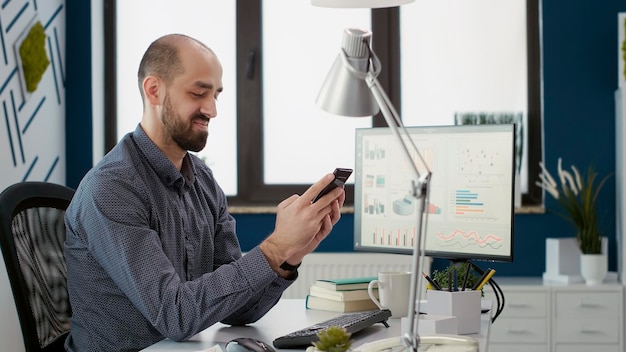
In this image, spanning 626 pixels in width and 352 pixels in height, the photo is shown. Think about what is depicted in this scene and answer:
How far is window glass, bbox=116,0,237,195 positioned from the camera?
446 cm

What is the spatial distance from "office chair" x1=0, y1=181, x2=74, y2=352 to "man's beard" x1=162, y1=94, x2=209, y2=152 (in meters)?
0.30

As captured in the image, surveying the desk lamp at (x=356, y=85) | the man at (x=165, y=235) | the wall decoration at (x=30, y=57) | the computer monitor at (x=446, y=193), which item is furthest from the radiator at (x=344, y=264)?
the desk lamp at (x=356, y=85)

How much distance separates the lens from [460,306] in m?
1.85

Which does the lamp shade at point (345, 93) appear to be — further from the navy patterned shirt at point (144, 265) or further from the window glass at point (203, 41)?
the window glass at point (203, 41)

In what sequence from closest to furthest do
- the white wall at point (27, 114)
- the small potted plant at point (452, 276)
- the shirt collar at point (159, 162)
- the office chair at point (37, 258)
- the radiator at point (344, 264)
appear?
1. the office chair at point (37, 258)
2. the shirt collar at point (159, 162)
3. the small potted plant at point (452, 276)
4. the white wall at point (27, 114)
5. the radiator at point (344, 264)

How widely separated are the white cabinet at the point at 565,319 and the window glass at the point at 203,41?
1545mm

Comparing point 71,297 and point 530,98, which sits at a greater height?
point 530,98

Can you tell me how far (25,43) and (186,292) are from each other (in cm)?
253

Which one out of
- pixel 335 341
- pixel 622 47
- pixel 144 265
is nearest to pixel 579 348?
pixel 622 47

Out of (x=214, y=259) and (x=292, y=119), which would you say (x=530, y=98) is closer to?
(x=292, y=119)

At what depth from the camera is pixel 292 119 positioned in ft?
14.6

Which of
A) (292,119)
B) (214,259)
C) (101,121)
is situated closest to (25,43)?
(101,121)

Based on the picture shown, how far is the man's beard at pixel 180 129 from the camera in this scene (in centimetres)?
203

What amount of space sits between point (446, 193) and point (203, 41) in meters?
2.55
